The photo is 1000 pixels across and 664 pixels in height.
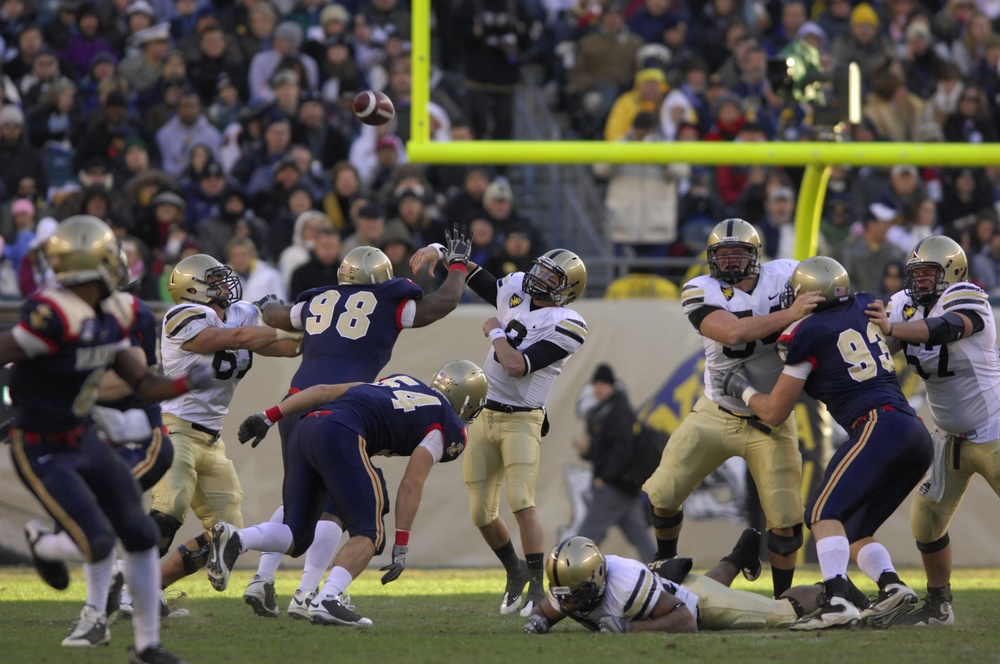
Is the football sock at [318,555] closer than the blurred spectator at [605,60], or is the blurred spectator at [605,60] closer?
the football sock at [318,555]

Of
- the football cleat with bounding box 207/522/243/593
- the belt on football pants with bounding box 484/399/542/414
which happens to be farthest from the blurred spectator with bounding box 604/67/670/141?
the football cleat with bounding box 207/522/243/593

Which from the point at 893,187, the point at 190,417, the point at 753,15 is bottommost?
the point at 190,417

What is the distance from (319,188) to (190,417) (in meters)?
5.51

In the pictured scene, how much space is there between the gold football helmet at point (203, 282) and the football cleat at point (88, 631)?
2.23m

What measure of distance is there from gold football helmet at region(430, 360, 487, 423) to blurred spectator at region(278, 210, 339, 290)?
399 centimetres

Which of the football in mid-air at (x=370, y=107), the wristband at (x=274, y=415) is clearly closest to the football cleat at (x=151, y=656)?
the wristband at (x=274, y=415)

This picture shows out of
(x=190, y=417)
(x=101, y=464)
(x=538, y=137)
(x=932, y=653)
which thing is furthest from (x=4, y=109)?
(x=932, y=653)

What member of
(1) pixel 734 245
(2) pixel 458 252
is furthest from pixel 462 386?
(1) pixel 734 245

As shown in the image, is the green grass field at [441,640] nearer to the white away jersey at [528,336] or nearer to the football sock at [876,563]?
the football sock at [876,563]

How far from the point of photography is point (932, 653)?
5.91m

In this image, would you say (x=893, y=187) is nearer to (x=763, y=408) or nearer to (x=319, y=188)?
(x=319, y=188)

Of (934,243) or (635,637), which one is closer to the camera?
(635,637)

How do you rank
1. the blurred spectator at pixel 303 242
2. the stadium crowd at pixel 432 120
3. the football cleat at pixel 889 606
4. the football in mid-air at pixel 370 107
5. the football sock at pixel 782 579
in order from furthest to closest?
the stadium crowd at pixel 432 120
the blurred spectator at pixel 303 242
the football in mid-air at pixel 370 107
the football sock at pixel 782 579
the football cleat at pixel 889 606

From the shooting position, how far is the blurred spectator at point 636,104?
13.4 meters
